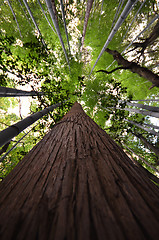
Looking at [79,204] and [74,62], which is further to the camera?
[74,62]

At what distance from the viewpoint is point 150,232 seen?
303 millimetres

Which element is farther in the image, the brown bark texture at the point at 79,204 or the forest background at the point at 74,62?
the forest background at the point at 74,62

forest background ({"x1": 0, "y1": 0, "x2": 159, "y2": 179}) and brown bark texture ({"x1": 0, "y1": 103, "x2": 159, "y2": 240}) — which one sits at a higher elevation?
forest background ({"x1": 0, "y1": 0, "x2": 159, "y2": 179})

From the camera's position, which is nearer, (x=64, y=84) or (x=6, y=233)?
(x=6, y=233)

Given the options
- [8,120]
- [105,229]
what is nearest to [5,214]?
[105,229]

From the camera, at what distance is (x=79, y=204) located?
365 millimetres

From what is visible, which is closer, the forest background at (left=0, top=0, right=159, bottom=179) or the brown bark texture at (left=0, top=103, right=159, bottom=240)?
the brown bark texture at (left=0, top=103, right=159, bottom=240)

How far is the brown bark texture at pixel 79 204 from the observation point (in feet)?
0.97

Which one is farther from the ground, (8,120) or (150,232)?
(8,120)

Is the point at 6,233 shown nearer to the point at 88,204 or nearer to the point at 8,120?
the point at 88,204

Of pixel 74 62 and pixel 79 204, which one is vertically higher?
pixel 74 62

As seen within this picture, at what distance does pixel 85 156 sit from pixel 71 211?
1.03 ft

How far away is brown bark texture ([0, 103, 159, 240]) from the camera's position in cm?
30

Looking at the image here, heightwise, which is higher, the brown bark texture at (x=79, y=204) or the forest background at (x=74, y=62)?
the forest background at (x=74, y=62)
